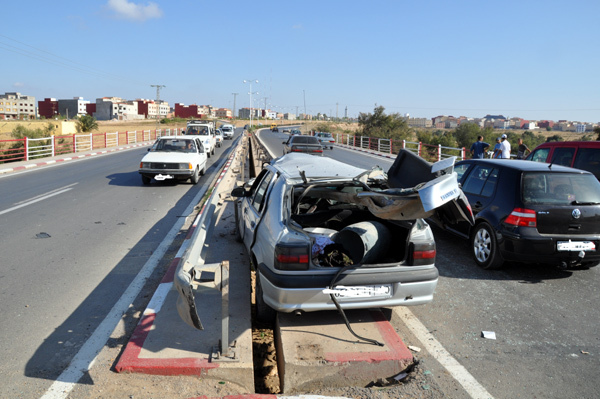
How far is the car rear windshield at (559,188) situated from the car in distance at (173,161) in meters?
11.0

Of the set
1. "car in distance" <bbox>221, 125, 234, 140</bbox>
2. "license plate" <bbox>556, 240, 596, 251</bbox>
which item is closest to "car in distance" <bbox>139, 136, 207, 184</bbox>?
"license plate" <bbox>556, 240, 596, 251</bbox>

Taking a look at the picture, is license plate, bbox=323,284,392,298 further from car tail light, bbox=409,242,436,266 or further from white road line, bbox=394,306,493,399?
white road line, bbox=394,306,493,399

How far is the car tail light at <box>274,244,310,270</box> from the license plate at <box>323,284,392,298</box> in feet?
1.03

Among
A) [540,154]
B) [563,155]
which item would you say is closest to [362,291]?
[563,155]

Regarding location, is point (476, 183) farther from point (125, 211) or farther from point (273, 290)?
point (125, 211)

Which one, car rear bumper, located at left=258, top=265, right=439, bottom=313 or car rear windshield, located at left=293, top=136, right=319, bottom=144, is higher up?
car rear windshield, located at left=293, top=136, right=319, bottom=144

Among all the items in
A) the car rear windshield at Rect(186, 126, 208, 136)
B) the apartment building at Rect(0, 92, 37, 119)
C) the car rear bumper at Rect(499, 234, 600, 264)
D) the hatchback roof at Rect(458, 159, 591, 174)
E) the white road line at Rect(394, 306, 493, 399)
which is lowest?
the white road line at Rect(394, 306, 493, 399)

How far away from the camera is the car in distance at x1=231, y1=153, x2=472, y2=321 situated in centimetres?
375

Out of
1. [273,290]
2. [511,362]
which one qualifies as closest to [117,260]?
[273,290]

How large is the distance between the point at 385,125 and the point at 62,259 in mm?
55819

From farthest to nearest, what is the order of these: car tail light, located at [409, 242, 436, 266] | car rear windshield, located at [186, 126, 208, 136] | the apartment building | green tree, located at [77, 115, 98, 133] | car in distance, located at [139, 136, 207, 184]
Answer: the apartment building < green tree, located at [77, 115, 98, 133] < car rear windshield, located at [186, 126, 208, 136] < car in distance, located at [139, 136, 207, 184] < car tail light, located at [409, 242, 436, 266]

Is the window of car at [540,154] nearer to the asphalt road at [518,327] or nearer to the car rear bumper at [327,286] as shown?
the asphalt road at [518,327]

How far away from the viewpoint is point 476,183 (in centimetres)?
725

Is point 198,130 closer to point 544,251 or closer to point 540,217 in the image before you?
point 540,217
